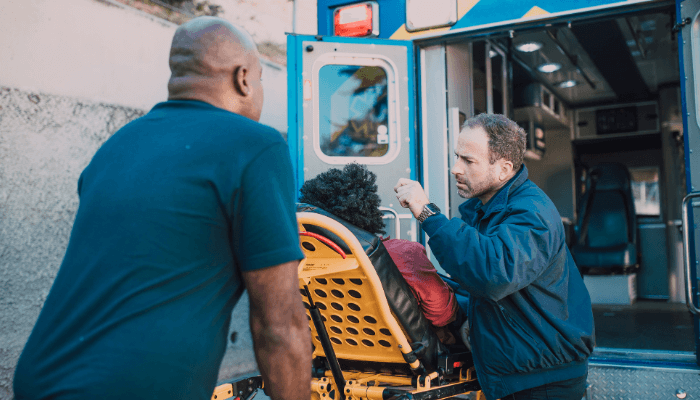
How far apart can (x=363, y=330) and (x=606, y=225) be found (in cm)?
606

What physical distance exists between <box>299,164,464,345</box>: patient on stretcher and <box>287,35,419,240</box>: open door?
1.49 metres

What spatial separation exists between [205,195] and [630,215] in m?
7.31

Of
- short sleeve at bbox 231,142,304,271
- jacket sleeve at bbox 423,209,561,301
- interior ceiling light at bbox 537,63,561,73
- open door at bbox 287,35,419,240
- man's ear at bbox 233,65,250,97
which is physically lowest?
jacket sleeve at bbox 423,209,561,301

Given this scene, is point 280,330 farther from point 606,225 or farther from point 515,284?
point 606,225

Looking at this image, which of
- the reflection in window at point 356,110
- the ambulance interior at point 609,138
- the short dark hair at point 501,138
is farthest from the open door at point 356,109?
the short dark hair at point 501,138

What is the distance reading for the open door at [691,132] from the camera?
2.98 meters

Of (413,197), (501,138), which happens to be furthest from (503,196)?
(413,197)

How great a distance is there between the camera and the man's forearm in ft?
3.30

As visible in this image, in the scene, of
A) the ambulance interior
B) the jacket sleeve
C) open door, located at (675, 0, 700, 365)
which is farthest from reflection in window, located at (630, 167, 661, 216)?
the jacket sleeve

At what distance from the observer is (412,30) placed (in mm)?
3820

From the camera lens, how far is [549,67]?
6.77 m

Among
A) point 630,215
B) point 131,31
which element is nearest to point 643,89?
point 630,215

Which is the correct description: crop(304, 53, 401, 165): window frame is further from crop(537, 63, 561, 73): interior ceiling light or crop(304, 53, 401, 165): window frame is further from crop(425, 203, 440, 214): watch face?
crop(537, 63, 561, 73): interior ceiling light

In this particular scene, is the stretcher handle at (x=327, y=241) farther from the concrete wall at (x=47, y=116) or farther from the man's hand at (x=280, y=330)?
the concrete wall at (x=47, y=116)
